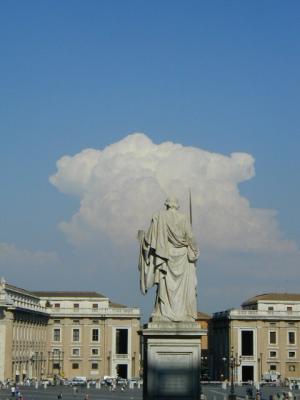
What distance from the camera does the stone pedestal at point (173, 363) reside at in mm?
17547

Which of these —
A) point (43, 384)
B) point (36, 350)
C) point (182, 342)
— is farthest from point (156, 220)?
→ point (36, 350)

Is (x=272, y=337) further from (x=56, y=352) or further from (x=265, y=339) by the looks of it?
(x=56, y=352)

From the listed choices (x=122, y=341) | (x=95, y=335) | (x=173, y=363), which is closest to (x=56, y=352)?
(x=95, y=335)

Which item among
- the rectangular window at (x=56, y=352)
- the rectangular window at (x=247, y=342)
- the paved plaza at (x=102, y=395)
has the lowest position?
the paved plaza at (x=102, y=395)

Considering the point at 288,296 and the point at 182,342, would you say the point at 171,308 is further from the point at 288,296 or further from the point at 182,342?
the point at 288,296

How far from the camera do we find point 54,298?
130125mm

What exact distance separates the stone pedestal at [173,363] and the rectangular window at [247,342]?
4323 inches

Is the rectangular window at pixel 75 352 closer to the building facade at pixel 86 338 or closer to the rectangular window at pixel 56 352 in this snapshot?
the building facade at pixel 86 338

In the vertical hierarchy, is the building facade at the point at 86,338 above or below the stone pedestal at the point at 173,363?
above

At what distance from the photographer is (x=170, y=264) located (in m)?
18.3

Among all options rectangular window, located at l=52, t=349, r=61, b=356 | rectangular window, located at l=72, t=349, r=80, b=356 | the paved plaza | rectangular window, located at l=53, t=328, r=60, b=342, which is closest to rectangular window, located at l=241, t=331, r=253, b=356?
rectangular window, located at l=72, t=349, r=80, b=356

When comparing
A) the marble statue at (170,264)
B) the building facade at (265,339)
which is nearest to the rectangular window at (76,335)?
the building facade at (265,339)

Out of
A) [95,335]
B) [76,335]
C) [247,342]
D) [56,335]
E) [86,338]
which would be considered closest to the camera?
[86,338]

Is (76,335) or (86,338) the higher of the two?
(76,335)
